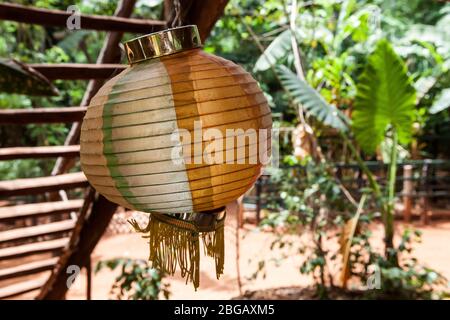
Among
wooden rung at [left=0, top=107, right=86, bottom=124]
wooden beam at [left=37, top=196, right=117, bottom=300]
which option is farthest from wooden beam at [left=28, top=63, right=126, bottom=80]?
wooden beam at [left=37, top=196, right=117, bottom=300]

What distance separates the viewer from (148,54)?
0.69 m

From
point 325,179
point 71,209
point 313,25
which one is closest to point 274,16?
point 313,25

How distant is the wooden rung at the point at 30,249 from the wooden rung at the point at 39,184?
48cm

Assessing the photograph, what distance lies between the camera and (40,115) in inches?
59.6

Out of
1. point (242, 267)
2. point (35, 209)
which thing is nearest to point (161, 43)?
point (35, 209)

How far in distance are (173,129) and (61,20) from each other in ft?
3.38

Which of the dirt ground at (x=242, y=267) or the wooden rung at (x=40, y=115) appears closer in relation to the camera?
the wooden rung at (x=40, y=115)

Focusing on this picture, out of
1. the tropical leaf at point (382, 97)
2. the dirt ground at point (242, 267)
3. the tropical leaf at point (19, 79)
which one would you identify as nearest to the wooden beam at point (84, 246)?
the tropical leaf at point (19, 79)

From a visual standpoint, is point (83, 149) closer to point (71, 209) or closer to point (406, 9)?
point (71, 209)

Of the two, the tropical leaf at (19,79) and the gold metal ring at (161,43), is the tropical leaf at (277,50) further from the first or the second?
the gold metal ring at (161,43)

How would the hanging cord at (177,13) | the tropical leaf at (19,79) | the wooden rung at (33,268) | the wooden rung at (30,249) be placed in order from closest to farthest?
the hanging cord at (177,13) < the tropical leaf at (19,79) < the wooden rung at (30,249) < the wooden rung at (33,268)

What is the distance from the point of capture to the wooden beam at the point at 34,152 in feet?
5.18

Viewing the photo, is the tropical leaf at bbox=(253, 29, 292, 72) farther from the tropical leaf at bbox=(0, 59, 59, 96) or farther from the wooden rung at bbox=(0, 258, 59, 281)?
the tropical leaf at bbox=(0, 59, 59, 96)

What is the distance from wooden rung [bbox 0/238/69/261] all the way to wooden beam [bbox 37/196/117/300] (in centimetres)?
12
